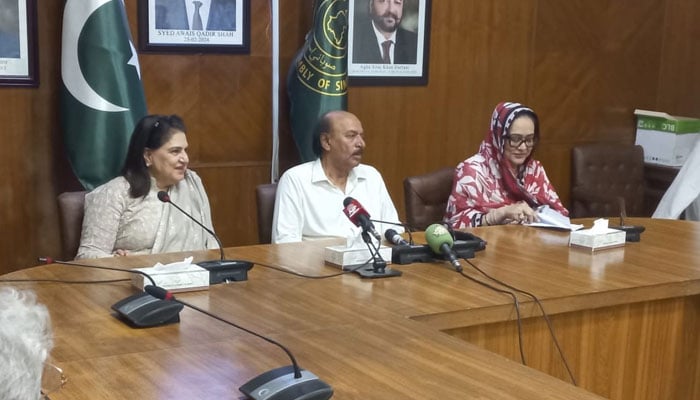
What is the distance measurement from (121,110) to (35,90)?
43 cm

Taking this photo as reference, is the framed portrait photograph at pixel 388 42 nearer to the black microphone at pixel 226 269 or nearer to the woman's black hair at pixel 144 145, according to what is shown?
the woman's black hair at pixel 144 145

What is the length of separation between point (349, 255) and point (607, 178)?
3215 mm

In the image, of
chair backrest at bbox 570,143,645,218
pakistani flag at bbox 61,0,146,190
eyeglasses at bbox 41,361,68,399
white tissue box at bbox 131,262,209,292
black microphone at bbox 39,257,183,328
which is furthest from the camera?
chair backrest at bbox 570,143,645,218

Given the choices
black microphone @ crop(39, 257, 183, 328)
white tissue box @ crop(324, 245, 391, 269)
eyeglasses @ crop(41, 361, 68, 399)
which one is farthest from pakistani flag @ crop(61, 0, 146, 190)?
eyeglasses @ crop(41, 361, 68, 399)

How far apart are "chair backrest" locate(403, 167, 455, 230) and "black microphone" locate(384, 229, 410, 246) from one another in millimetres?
723

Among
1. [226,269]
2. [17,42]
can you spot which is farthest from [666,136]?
[226,269]

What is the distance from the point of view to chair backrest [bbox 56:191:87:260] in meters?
3.48

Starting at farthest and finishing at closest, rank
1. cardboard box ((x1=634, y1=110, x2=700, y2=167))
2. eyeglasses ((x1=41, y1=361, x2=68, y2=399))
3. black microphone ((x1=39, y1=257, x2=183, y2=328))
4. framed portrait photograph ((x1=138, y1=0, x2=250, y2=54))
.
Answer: cardboard box ((x1=634, y1=110, x2=700, y2=167)) < framed portrait photograph ((x1=138, y1=0, x2=250, y2=54)) < black microphone ((x1=39, y1=257, x2=183, y2=328)) < eyeglasses ((x1=41, y1=361, x2=68, y2=399))

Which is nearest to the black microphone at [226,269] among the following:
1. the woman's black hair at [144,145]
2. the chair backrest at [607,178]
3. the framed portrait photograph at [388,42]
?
the woman's black hair at [144,145]

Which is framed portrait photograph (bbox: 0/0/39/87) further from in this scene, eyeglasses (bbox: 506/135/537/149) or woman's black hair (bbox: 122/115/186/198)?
eyeglasses (bbox: 506/135/537/149)

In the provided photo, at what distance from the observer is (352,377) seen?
1.99 metres

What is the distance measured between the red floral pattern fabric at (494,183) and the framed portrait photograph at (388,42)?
1.02 meters

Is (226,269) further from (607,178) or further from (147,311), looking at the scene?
(607,178)

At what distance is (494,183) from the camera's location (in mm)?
4215
